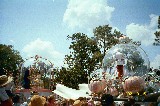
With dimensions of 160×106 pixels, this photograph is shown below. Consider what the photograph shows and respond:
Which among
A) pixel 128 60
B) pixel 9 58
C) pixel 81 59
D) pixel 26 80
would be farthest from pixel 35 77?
pixel 9 58

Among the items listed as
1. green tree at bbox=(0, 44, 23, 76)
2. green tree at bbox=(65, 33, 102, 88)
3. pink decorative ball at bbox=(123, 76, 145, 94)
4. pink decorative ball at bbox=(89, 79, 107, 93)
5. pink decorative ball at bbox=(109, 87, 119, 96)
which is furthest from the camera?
green tree at bbox=(0, 44, 23, 76)

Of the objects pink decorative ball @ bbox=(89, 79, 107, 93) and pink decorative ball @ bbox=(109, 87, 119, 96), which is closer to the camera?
pink decorative ball @ bbox=(109, 87, 119, 96)

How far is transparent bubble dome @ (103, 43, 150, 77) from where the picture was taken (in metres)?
6.40

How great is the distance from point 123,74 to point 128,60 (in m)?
0.39

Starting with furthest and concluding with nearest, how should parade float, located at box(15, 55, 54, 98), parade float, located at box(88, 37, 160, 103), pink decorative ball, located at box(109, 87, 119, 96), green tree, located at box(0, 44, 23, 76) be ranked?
green tree, located at box(0, 44, 23, 76)
parade float, located at box(15, 55, 54, 98)
pink decorative ball, located at box(109, 87, 119, 96)
parade float, located at box(88, 37, 160, 103)

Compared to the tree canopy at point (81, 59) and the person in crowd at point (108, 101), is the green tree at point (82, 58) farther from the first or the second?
the person in crowd at point (108, 101)

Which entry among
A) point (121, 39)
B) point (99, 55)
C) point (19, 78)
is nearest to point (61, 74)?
point (99, 55)

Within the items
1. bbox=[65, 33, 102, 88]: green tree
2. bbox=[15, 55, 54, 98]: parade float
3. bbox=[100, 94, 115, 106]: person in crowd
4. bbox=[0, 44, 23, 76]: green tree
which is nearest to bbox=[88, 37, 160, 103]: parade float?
bbox=[100, 94, 115, 106]: person in crowd

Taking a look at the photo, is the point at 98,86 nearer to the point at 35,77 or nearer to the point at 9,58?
the point at 35,77

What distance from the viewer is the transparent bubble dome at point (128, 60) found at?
21.0ft

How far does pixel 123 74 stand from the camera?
6.52 metres

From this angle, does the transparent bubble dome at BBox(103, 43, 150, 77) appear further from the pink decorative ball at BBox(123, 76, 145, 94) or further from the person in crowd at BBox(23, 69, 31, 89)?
the person in crowd at BBox(23, 69, 31, 89)

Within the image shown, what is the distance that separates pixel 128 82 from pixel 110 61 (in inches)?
67.6

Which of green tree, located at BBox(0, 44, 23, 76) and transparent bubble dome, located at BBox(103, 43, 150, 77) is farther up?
green tree, located at BBox(0, 44, 23, 76)
